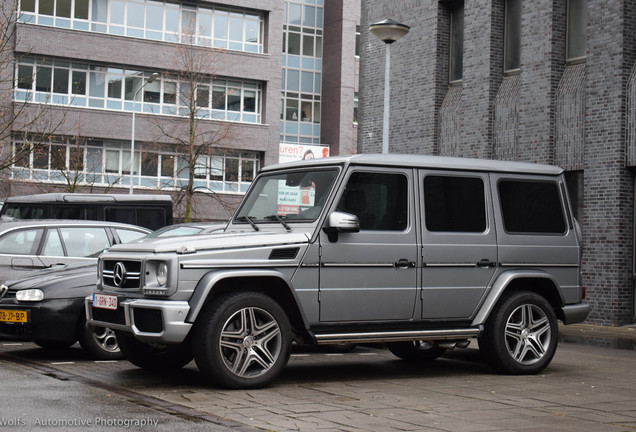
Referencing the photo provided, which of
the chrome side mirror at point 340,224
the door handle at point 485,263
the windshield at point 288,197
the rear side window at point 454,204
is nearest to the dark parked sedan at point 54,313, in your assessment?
the windshield at point 288,197

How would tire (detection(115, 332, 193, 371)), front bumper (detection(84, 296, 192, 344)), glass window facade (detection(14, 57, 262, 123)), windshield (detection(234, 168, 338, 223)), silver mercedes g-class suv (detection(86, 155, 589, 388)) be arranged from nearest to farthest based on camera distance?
front bumper (detection(84, 296, 192, 344)), silver mercedes g-class suv (detection(86, 155, 589, 388)), windshield (detection(234, 168, 338, 223)), tire (detection(115, 332, 193, 371)), glass window facade (detection(14, 57, 262, 123))

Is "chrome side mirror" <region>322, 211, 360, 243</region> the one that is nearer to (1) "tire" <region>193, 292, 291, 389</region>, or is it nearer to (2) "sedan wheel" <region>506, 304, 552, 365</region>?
(1) "tire" <region>193, 292, 291, 389</region>

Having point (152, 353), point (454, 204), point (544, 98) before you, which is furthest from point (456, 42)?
point (152, 353)

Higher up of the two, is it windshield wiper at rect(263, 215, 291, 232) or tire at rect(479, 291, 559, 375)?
windshield wiper at rect(263, 215, 291, 232)

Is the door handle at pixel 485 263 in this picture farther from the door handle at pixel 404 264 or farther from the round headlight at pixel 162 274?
the round headlight at pixel 162 274

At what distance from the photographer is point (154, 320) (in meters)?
8.39

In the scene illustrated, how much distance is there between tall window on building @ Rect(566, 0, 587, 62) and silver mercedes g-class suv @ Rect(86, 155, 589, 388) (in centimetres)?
968

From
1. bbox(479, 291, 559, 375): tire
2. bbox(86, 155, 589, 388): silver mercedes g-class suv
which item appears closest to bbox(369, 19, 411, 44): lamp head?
bbox(86, 155, 589, 388): silver mercedes g-class suv

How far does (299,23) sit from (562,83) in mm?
45178

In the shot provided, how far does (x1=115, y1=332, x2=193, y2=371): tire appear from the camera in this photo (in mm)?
9711

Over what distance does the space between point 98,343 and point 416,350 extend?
360 centimetres

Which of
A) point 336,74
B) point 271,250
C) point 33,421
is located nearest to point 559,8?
point 271,250

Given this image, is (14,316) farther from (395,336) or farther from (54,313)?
(395,336)

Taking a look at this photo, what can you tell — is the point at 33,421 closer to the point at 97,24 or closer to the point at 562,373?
the point at 562,373
